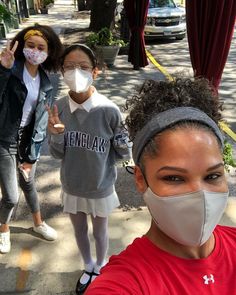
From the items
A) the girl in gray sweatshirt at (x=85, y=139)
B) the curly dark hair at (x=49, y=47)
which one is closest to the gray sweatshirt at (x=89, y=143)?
the girl in gray sweatshirt at (x=85, y=139)

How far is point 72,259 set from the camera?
3.23m

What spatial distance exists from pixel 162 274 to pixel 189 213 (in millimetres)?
217

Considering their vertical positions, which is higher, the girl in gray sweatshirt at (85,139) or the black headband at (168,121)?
the black headband at (168,121)

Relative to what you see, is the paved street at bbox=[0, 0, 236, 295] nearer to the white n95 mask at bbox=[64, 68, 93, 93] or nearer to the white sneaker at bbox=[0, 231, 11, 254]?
the white sneaker at bbox=[0, 231, 11, 254]

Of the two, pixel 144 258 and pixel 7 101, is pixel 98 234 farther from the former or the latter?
pixel 144 258

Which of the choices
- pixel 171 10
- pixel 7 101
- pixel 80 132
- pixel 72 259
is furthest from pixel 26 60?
pixel 171 10

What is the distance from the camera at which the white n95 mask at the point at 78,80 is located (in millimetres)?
2510

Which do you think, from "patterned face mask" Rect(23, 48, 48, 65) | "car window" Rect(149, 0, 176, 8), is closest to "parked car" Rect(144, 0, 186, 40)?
"car window" Rect(149, 0, 176, 8)

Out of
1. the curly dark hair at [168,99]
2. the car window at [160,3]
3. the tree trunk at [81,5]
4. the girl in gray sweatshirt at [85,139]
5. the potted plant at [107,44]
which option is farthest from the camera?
the tree trunk at [81,5]

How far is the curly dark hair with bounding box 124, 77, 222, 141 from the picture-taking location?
139 cm

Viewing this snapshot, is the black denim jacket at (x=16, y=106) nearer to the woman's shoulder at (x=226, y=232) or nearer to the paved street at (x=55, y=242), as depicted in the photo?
the paved street at (x=55, y=242)

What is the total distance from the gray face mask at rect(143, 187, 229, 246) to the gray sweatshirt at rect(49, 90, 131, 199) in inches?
49.4

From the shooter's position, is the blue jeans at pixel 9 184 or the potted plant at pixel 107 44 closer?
the blue jeans at pixel 9 184

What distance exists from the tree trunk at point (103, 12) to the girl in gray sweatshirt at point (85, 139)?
11963 millimetres
